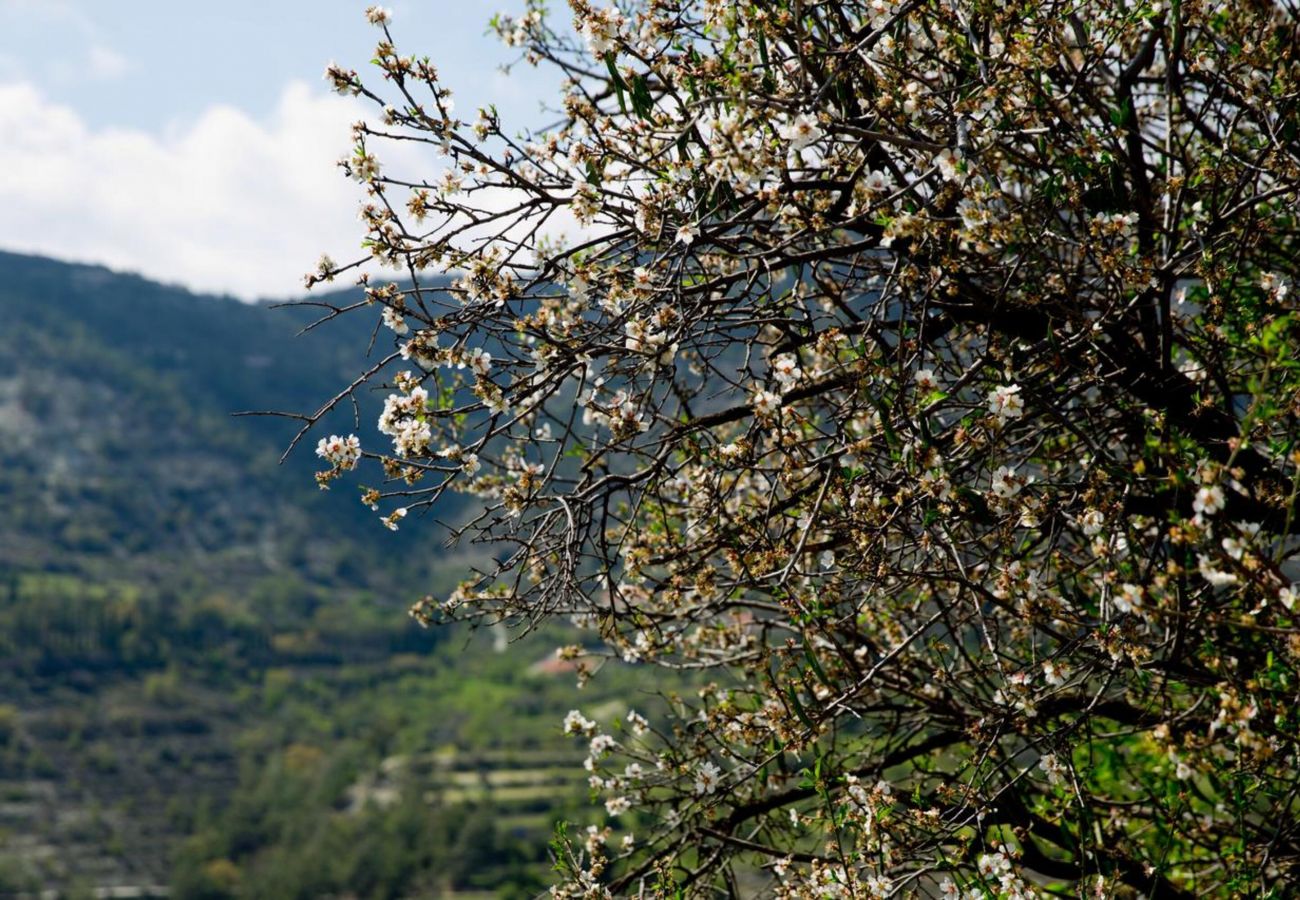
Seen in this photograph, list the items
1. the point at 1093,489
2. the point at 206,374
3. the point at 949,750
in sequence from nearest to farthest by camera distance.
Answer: the point at 1093,489 < the point at 949,750 < the point at 206,374

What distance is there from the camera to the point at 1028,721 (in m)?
3.95

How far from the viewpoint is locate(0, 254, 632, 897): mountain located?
7419 cm

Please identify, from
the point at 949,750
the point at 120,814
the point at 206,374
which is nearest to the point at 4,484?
the point at 206,374

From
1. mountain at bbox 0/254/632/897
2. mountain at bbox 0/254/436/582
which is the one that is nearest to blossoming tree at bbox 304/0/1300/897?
mountain at bbox 0/254/632/897

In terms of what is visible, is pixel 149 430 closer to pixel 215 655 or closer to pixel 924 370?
pixel 215 655

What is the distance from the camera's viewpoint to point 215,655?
373 feet

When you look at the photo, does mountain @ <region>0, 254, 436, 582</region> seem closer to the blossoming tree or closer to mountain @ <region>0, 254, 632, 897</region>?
mountain @ <region>0, 254, 632, 897</region>

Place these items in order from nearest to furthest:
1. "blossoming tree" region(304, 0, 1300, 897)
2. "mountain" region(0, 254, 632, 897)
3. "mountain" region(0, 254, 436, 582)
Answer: "blossoming tree" region(304, 0, 1300, 897) → "mountain" region(0, 254, 632, 897) → "mountain" region(0, 254, 436, 582)

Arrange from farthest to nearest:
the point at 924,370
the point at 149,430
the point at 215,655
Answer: the point at 149,430, the point at 215,655, the point at 924,370

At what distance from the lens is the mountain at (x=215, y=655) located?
243 ft

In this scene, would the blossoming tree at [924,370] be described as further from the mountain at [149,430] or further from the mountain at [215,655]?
the mountain at [149,430]

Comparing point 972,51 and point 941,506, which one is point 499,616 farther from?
point 972,51

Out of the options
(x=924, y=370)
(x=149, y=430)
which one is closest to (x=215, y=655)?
(x=149, y=430)

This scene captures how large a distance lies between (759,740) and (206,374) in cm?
18586
